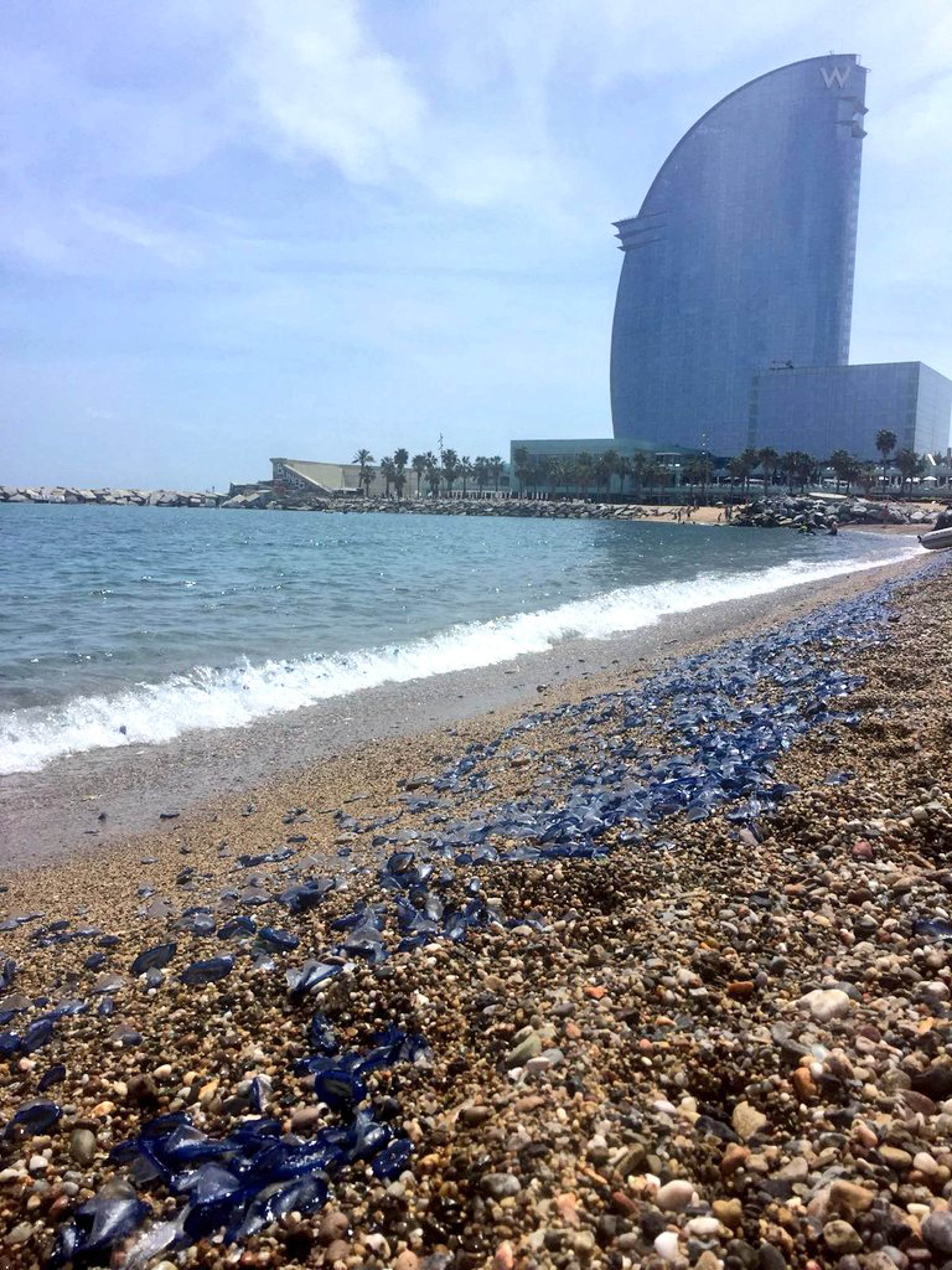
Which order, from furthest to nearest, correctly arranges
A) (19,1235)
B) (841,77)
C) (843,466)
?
(841,77)
(843,466)
(19,1235)

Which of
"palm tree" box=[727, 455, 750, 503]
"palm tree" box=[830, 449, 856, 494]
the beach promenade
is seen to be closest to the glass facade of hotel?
"palm tree" box=[830, 449, 856, 494]

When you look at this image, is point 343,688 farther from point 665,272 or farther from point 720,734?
point 665,272

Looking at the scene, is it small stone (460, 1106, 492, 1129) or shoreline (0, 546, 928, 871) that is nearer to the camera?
small stone (460, 1106, 492, 1129)

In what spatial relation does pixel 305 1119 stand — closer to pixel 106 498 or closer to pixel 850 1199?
pixel 850 1199

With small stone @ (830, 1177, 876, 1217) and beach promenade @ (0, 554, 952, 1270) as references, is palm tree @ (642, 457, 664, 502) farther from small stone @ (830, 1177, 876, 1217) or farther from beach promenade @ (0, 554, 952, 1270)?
small stone @ (830, 1177, 876, 1217)

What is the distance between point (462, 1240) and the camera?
2211 mm

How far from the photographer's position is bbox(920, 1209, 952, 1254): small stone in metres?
1.97

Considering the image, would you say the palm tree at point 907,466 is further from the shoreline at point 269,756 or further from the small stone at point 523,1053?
the small stone at point 523,1053

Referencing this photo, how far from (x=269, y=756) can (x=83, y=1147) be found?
21.5 ft

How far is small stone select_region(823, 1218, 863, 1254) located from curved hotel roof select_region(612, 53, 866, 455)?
169m

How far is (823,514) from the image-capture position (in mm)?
89750

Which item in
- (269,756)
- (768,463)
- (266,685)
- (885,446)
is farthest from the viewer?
(768,463)

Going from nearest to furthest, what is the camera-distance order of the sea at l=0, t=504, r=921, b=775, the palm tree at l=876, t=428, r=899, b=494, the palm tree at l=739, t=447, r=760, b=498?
the sea at l=0, t=504, r=921, b=775 < the palm tree at l=876, t=428, r=899, b=494 < the palm tree at l=739, t=447, r=760, b=498

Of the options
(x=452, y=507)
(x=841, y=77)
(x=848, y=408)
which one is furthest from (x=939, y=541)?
(x=841, y=77)
